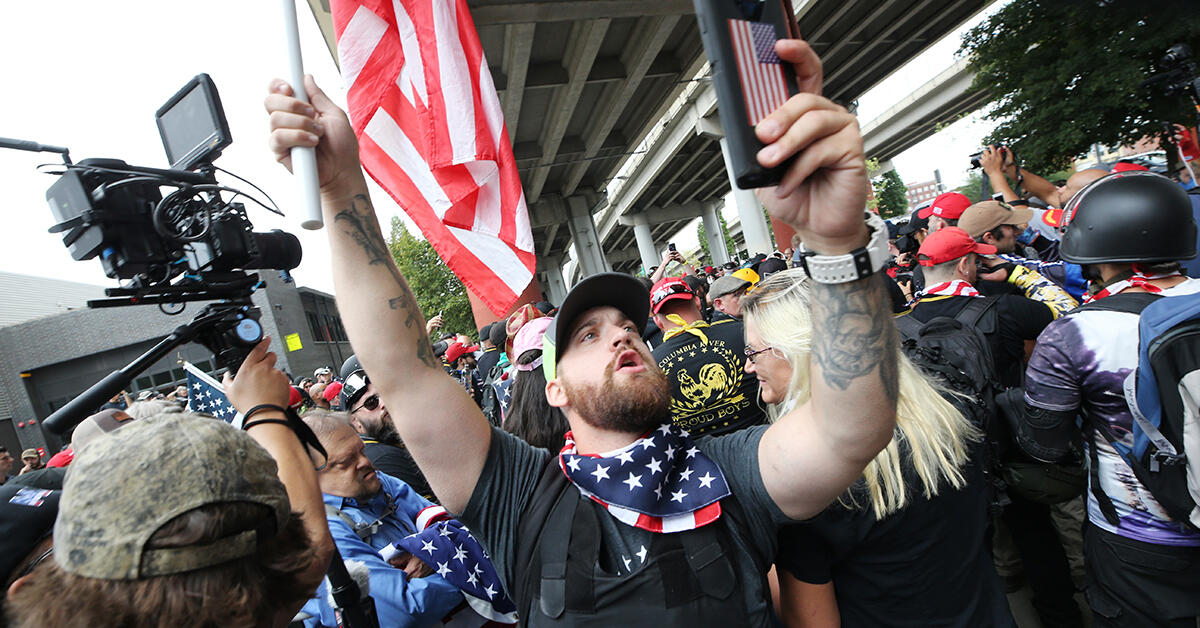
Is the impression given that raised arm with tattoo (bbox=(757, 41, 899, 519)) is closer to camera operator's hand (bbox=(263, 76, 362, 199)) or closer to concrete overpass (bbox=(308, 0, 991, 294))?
camera operator's hand (bbox=(263, 76, 362, 199))

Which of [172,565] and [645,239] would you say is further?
[645,239]

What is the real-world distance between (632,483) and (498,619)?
1.15 metres

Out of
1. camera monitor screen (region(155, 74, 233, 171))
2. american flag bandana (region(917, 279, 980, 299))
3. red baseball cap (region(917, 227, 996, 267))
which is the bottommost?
american flag bandana (region(917, 279, 980, 299))

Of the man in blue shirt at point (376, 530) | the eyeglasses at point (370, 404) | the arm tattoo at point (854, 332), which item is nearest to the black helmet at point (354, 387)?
the eyeglasses at point (370, 404)

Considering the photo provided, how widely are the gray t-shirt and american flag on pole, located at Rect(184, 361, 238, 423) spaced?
3.23m

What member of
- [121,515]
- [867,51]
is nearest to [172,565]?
[121,515]

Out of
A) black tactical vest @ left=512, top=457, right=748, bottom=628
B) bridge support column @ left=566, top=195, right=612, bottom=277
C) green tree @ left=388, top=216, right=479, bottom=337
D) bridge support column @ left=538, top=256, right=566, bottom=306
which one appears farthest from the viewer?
bridge support column @ left=538, top=256, right=566, bottom=306

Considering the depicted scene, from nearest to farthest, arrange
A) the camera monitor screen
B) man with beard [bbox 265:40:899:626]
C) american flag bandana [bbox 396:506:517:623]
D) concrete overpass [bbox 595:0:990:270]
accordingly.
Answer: man with beard [bbox 265:40:899:626] < the camera monitor screen < american flag bandana [bbox 396:506:517:623] < concrete overpass [bbox 595:0:990:270]

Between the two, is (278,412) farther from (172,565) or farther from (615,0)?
(615,0)

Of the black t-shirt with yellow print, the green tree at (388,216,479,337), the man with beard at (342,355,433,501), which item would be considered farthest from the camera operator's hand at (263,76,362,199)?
the green tree at (388,216,479,337)

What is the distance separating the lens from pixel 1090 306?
2.49m

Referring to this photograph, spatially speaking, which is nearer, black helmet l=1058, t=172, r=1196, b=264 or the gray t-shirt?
the gray t-shirt

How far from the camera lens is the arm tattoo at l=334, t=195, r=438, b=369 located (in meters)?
1.70

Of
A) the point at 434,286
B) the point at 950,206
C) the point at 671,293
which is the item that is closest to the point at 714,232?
the point at 434,286
